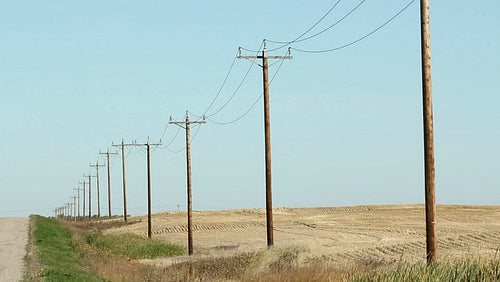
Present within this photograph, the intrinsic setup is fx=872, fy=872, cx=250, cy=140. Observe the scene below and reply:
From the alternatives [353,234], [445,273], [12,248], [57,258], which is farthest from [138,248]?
[445,273]

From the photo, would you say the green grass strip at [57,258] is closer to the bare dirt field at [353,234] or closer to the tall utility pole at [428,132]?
the bare dirt field at [353,234]

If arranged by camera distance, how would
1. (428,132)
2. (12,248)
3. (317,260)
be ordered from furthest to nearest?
(12,248), (317,260), (428,132)

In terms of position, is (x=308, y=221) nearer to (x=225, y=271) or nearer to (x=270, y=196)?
(x=270, y=196)

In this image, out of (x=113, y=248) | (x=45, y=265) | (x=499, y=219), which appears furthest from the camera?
(x=499, y=219)

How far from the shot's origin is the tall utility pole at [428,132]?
63.8 ft

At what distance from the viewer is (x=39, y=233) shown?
5453 cm

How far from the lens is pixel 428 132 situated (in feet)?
63.8

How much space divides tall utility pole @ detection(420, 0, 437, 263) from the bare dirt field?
114cm

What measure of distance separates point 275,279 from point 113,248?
83.8 feet

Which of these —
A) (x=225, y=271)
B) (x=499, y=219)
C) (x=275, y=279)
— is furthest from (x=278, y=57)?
(x=499, y=219)

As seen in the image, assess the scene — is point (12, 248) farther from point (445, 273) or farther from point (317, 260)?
point (445, 273)

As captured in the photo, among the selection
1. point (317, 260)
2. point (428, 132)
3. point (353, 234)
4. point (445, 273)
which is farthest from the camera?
point (353, 234)

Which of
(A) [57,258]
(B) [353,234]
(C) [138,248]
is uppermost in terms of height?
(A) [57,258]

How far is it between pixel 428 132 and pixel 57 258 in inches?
785
